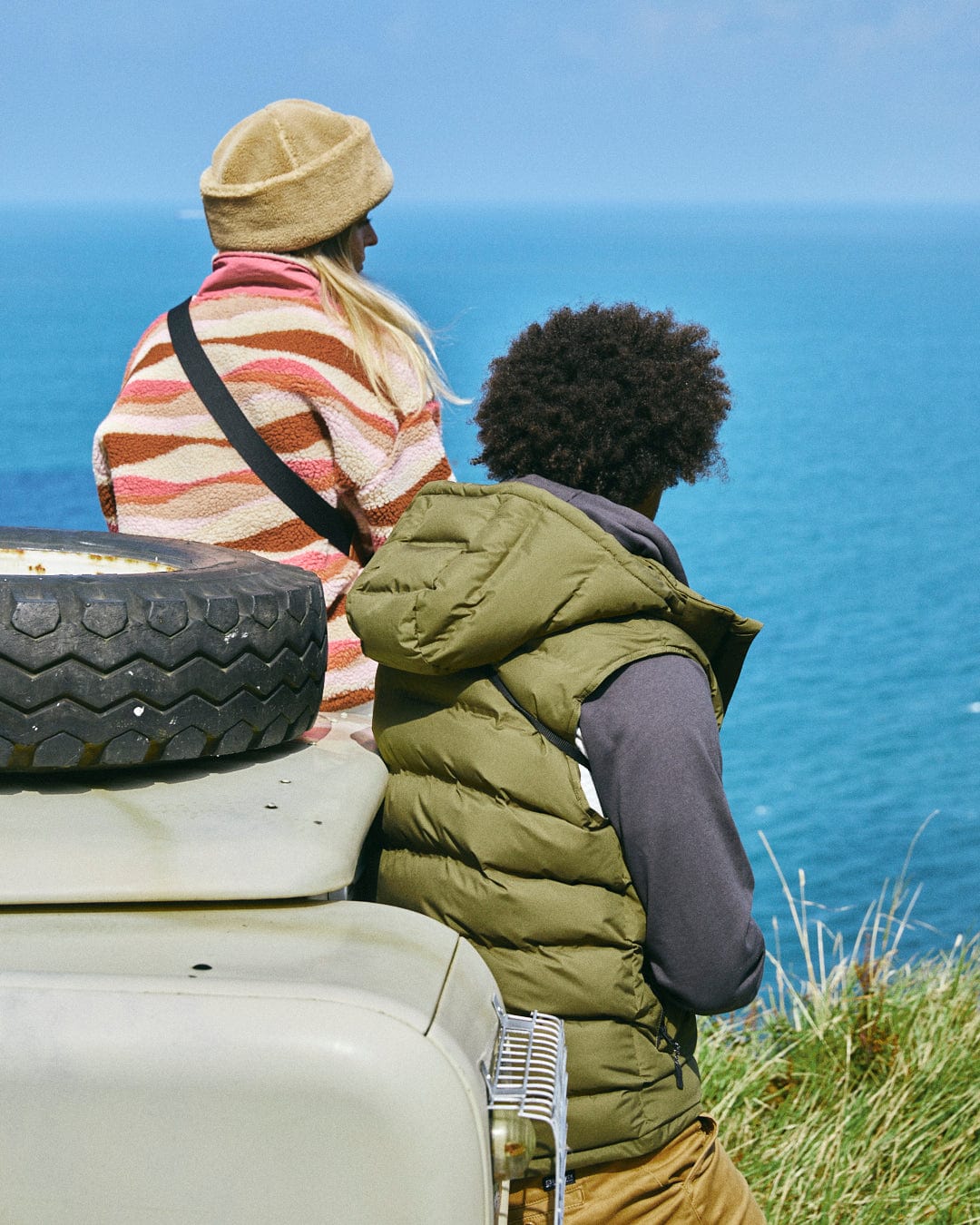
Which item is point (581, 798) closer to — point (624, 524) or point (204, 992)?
point (624, 524)

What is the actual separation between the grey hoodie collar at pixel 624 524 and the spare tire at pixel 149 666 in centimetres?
38

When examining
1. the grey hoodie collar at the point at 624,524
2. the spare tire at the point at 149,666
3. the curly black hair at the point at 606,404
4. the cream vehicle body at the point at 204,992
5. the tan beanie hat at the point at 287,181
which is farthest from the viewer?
the tan beanie hat at the point at 287,181

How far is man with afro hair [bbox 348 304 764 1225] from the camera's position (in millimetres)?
1684

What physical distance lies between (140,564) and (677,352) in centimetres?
87

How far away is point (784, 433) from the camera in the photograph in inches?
751

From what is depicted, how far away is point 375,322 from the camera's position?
252cm

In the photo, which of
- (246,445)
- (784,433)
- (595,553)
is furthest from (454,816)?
(784,433)

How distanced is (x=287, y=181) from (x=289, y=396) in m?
0.46

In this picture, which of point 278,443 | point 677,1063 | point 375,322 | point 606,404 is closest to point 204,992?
point 677,1063

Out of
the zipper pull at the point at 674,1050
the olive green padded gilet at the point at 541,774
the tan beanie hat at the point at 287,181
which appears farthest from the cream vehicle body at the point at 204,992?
the tan beanie hat at the point at 287,181

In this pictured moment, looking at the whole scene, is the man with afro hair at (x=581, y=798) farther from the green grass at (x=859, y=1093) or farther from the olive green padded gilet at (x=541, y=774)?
the green grass at (x=859, y=1093)

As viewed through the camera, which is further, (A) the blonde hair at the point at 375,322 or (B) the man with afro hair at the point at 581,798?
(A) the blonde hair at the point at 375,322

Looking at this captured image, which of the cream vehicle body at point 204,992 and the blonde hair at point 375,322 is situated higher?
the blonde hair at point 375,322

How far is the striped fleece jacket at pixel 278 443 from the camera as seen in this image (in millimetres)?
2357
